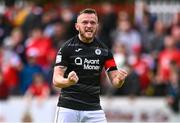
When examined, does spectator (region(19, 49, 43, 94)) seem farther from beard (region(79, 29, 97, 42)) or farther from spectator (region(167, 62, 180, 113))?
beard (region(79, 29, 97, 42))

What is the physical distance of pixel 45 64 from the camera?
1947cm

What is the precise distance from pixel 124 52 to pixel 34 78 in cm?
226

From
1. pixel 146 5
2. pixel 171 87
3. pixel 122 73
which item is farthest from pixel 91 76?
pixel 146 5

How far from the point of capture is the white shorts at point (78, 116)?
9.99 metres

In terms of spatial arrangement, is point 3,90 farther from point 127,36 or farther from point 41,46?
point 127,36

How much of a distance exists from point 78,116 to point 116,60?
8551mm

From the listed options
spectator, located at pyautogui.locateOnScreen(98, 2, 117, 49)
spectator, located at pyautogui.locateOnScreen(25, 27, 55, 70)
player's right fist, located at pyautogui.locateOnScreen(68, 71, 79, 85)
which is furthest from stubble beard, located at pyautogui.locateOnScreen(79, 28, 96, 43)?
spectator, located at pyautogui.locateOnScreen(98, 2, 117, 49)

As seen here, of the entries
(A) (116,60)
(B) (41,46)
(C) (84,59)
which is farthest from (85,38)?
(B) (41,46)

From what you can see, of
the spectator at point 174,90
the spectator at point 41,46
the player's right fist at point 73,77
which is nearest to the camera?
the player's right fist at point 73,77

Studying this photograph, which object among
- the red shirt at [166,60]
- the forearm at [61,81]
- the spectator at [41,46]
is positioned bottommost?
the red shirt at [166,60]

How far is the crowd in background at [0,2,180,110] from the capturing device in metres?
18.5

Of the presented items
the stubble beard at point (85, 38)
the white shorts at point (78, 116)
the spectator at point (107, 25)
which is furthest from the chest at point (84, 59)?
the spectator at point (107, 25)

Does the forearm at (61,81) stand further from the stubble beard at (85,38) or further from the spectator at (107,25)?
the spectator at (107,25)

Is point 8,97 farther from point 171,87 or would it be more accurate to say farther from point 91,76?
point 91,76
